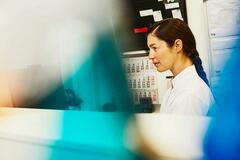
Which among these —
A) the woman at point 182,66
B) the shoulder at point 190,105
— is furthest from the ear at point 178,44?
the shoulder at point 190,105

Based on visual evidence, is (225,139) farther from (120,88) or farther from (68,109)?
(68,109)

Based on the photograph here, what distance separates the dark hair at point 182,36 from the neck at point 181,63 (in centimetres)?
1

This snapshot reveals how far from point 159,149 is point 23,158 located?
537 mm

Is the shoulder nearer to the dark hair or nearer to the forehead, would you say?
the dark hair

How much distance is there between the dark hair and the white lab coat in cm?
2

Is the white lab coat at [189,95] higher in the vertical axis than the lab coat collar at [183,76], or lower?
lower

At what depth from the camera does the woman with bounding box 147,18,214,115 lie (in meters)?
0.92

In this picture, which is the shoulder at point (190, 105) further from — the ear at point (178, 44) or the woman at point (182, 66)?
the ear at point (178, 44)

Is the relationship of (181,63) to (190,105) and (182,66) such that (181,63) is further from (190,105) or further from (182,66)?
(190,105)

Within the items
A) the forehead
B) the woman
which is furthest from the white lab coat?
the forehead

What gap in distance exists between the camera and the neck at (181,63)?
0.92m

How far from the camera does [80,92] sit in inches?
45.4

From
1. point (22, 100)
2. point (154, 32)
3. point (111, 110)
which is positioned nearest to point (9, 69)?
point (22, 100)

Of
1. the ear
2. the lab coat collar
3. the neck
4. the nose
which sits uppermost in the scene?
the ear
